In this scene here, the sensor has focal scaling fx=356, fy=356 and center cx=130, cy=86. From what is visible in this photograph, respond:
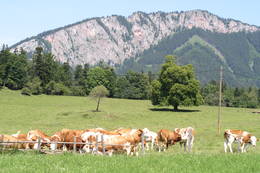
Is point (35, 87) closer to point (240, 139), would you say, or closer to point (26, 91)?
point (26, 91)

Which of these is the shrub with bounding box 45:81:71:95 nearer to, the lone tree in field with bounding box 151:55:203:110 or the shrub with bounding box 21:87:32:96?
the shrub with bounding box 21:87:32:96

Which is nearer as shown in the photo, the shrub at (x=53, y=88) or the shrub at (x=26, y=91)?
the shrub at (x=26, y=91)

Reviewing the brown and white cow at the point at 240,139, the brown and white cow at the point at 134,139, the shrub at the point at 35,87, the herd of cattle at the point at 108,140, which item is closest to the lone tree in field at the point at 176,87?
the shrub at the point at 35,87

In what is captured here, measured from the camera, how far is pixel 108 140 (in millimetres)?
22125

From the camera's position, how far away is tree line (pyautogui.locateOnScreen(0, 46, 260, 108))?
246 feet

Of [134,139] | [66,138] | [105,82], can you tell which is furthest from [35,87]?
[134,139]

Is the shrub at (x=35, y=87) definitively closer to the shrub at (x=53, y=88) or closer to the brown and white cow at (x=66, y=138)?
the shrub at (x=53, y=88)

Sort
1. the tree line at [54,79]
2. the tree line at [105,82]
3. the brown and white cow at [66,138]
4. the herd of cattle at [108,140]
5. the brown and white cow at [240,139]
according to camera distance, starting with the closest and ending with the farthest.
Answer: the herd of cattle at [108,140]
the brown and white cow at [66,138]
the brown and white cow at [240,139]
the tree line at [105,82]
the tree line at [54,79]

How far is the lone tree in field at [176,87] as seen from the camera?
72.8m

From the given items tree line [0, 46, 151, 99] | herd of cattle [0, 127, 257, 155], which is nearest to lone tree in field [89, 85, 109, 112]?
tree line [0, 46, 151, 99]

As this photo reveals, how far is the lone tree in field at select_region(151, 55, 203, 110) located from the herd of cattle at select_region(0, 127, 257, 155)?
4340 centimetres

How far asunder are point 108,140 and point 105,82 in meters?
95.4

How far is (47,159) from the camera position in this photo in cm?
Answer: 1753

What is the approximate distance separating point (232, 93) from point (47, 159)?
127025mm
